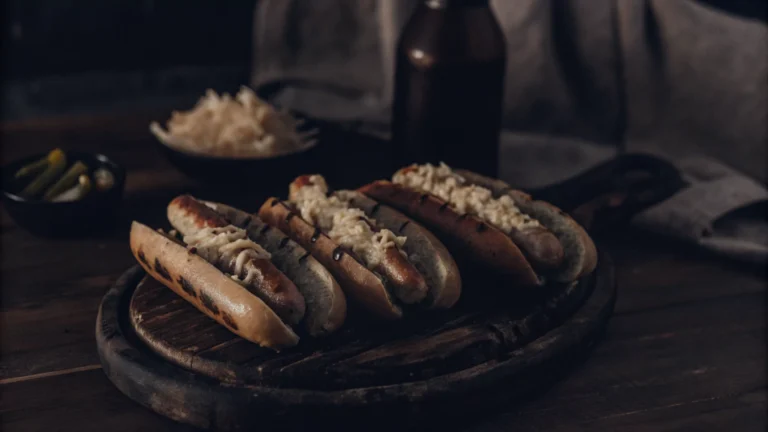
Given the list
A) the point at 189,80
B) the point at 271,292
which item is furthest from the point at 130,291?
the point at 189,80

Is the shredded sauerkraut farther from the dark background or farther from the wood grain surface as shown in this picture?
the dark background

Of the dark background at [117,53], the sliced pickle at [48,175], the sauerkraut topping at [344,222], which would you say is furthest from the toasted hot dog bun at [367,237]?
the dark background at [117,53]

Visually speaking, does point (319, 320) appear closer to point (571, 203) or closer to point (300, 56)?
point (571, 203)

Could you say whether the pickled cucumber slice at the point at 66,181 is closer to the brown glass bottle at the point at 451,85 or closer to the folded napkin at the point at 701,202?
the brown glass bottle at the point at 451,85

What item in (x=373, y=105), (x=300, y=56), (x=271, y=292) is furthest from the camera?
(x=300, y=56)

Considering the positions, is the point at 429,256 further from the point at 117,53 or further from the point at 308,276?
the point at 117,53
